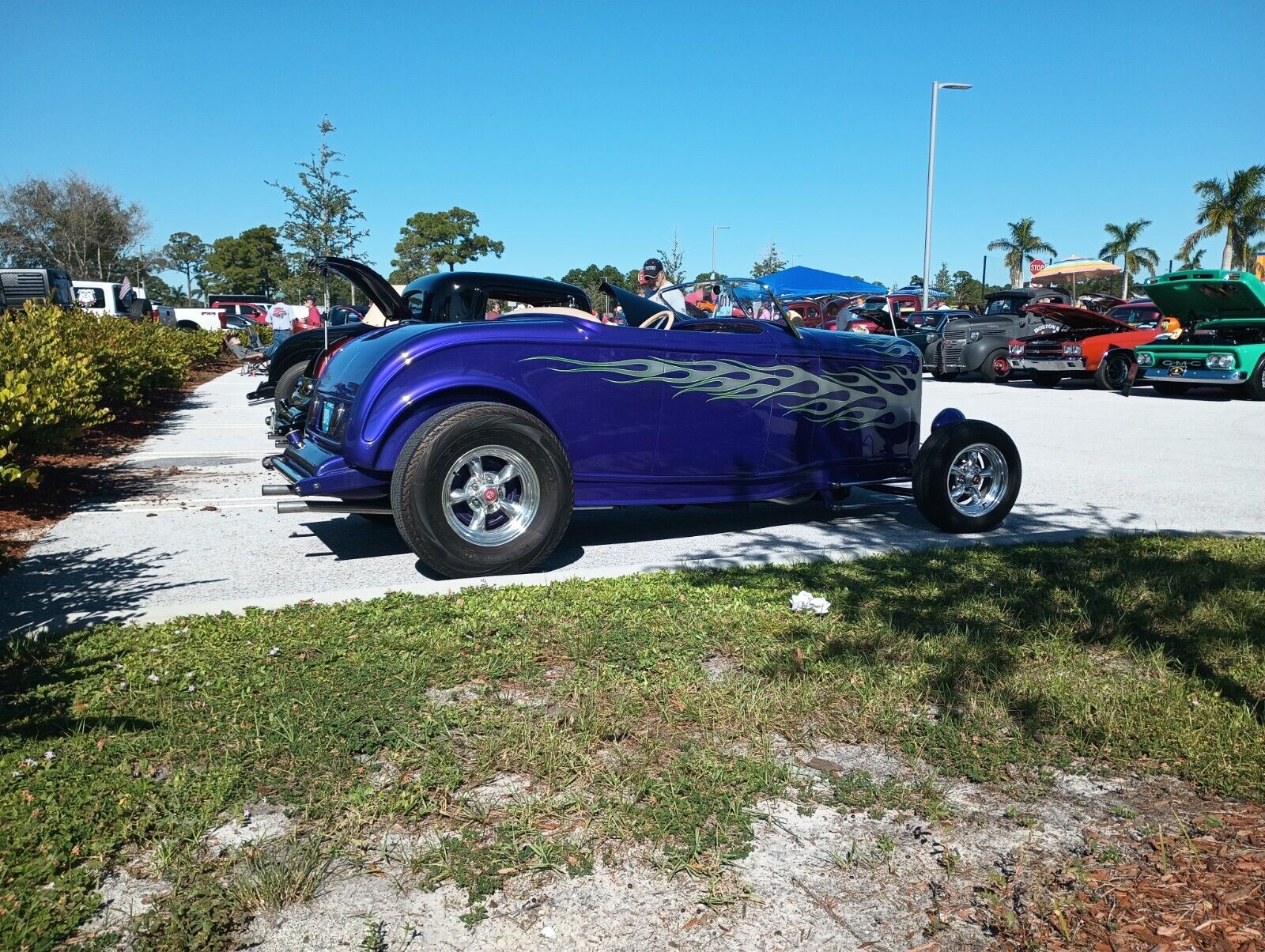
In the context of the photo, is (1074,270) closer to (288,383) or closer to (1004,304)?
(1004,304)

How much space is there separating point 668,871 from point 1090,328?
19879mm

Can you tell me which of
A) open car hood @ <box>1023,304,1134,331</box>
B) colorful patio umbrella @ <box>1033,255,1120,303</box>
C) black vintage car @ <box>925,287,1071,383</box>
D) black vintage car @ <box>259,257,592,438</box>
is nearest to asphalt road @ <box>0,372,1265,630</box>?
black vintage car @ <box>259,257,592,438</box>

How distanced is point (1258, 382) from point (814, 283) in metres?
12.3

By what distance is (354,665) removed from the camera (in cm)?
373

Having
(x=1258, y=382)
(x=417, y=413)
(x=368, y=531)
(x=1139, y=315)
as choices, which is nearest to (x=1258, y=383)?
(x=1258, y=382)

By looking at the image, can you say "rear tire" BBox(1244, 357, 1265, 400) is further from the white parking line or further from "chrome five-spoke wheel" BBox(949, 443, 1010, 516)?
the white parking line

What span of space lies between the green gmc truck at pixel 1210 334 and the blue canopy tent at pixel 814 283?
931 centimetres

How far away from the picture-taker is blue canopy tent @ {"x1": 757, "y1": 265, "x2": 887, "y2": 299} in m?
25.7

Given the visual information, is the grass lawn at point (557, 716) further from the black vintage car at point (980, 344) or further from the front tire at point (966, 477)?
the black vintage car at point (980, 344)

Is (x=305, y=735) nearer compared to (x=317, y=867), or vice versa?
(x=317, y=867)

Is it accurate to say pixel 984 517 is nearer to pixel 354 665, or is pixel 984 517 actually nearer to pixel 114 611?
pixel 354 665

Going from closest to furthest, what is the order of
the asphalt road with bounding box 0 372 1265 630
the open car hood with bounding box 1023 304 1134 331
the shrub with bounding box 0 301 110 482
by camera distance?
the asphalt road with bounding box 0 372 1265 630
the shrub with bounding box 0 301 110 482
the open car hood with bounding box 1023 304 1134 331

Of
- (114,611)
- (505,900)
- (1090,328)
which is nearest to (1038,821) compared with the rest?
(505,900)

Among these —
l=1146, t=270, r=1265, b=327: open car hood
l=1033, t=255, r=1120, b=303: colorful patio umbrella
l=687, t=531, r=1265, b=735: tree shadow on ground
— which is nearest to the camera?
l=687, t=531, r=1265, b=735: tree shadow on ground
